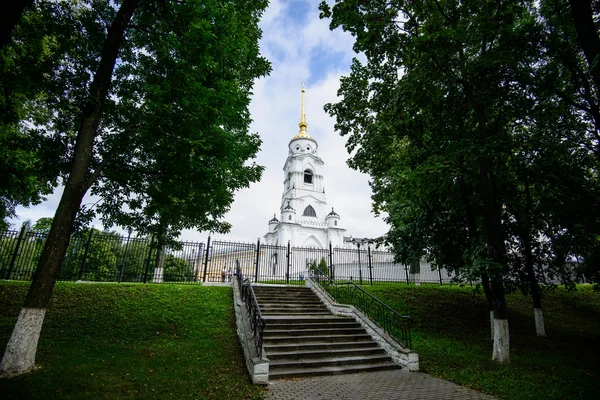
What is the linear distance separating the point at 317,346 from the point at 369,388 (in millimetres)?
2082

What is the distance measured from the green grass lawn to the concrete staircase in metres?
0.93

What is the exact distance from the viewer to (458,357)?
8.13 metres

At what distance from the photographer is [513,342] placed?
384 inches

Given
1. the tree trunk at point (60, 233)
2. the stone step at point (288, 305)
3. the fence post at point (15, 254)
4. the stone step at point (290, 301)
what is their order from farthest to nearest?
1. the stone step at point (290, 301)
2. the fence post at point (15, 254)
3. the stone step at point (288, 305)
4. the tree trunk at point (60, 233)

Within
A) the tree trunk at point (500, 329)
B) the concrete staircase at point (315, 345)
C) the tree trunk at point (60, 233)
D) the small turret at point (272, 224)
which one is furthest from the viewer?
the small turret at point (272, 224)

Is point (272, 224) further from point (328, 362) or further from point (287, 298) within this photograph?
point (328, 362)

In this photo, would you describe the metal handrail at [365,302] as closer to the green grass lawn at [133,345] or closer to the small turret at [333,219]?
the green grass lawn at [133,345]

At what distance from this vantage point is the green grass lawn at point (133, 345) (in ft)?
16.9

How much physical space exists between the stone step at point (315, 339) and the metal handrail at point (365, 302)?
0.72 m

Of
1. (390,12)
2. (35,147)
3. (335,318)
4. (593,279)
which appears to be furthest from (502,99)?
(35,147)

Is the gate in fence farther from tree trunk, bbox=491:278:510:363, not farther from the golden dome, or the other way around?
the golden dome

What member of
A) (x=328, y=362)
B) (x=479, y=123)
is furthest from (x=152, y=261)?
(x=479, y=123)

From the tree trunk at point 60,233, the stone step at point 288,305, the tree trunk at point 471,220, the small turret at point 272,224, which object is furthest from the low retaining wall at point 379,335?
the small turret at point 272,224

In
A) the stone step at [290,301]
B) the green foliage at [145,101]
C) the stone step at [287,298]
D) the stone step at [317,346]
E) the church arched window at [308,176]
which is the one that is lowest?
the stone step at [317,346]
